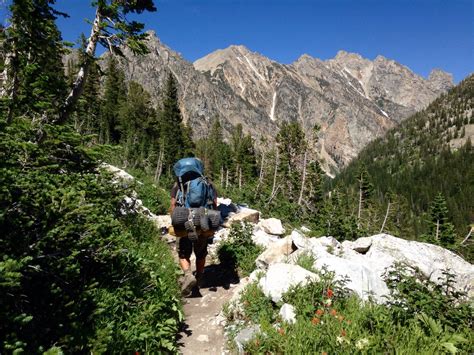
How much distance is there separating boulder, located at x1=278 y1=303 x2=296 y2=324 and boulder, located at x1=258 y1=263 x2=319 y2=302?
362 mm

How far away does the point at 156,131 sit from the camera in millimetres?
53688

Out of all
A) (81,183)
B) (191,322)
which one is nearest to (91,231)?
(81,183)

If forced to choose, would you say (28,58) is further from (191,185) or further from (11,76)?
(191,185)

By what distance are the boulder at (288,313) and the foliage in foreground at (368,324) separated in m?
0.07

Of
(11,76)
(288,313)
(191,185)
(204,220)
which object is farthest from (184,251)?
(11,76)

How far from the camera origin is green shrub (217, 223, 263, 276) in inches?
307

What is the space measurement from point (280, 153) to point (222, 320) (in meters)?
48.2

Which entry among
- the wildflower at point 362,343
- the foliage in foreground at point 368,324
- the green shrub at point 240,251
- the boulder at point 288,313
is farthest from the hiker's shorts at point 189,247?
the wildflower at point 362,343

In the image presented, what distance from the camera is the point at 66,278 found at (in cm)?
321

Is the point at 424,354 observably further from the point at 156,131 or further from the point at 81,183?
the point at 156,131

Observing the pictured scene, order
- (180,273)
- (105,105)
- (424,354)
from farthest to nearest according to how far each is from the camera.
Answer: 1. (105,105)
2. (180,273)
3. (424,354)

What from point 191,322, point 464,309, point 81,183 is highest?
point 81,183

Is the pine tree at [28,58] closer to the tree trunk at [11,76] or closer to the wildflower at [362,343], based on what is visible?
the tree trunk at [11,76]

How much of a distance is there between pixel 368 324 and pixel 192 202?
3686 mm
